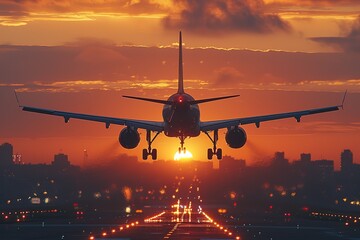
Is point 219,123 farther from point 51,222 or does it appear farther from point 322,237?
point 51,222

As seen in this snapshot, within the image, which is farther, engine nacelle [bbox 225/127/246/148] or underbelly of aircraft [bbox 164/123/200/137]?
engine nacelle [bbox 225/127/246/148]

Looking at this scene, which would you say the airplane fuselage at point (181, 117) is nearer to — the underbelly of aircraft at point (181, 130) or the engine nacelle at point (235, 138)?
the underbelly of aircraft at point (181, 130)

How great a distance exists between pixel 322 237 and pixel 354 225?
32035 millimetres

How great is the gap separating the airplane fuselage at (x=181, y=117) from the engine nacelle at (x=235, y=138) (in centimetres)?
425

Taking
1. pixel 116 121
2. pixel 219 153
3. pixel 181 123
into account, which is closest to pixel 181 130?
pixel 181 123

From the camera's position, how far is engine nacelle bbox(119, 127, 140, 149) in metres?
106

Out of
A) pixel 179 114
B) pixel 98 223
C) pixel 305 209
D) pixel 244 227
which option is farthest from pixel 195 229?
pixel 305 209

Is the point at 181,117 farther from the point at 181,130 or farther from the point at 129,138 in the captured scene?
the point at 129,138

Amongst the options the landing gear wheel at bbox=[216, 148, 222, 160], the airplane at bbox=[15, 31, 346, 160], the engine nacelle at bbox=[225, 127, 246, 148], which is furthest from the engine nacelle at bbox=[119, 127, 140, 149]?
the engine nacelle at bbox=[225, 127, 246, 148]

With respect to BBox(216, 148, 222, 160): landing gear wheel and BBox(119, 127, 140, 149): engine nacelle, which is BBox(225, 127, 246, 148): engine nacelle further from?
BBox(119, 127, 140, 149): engine nacelle

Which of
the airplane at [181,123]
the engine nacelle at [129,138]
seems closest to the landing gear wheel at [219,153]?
the airplane at [181,123]

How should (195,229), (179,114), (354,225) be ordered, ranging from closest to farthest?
(179,114) → (195,229) → (354,225)

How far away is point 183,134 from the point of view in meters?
103

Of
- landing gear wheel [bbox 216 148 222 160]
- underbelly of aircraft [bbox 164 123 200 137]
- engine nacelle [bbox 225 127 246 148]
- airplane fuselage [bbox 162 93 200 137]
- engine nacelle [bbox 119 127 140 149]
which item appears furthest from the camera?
landing gear wheel [bbox 216 148 222 160]
